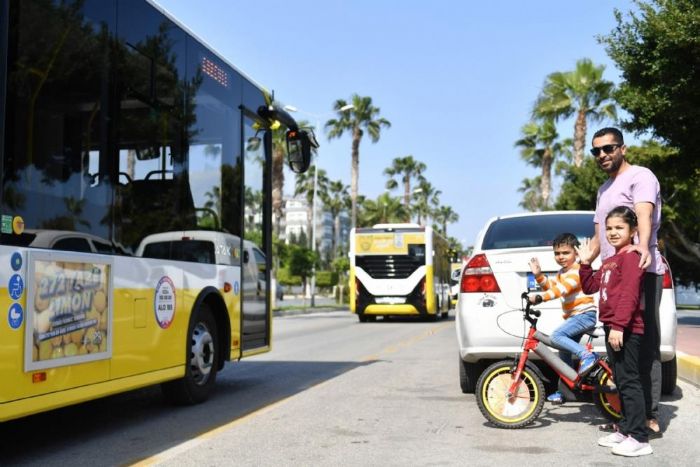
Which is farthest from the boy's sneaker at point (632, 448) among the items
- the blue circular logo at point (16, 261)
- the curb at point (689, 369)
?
the curb at point (689, 369)

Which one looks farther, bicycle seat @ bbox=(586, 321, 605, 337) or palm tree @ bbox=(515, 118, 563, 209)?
palm tree @ bbox=(515, 118, 563, 209)

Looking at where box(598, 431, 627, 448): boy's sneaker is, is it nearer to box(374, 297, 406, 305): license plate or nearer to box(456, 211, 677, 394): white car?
box(456, 211, 677, 394): white car

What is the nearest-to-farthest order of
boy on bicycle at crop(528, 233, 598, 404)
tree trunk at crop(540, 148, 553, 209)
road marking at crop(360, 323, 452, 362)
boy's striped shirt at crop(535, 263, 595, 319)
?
1. boy on bicycle at crop(528, 233, 598, 404)
2. boy's striped shirt at crop(535, 263, 595, 319)
3. road marking at crop(360, 323, 452, 362)
4. tree trunk at crop(540, 148, 553, 209)

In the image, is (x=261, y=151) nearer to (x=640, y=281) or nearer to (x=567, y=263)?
(x=567, y=263)

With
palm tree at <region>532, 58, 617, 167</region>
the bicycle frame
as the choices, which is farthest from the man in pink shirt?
palm tree at <region>532, 58, 617, 167</region>

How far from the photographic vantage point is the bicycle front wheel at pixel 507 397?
648cm

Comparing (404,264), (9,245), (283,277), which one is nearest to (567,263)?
(9,245)

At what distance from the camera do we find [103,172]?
5.98 m

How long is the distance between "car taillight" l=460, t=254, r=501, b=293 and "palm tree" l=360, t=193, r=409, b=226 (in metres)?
65.2

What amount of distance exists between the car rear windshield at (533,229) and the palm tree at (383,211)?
64.3 meters

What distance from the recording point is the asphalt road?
555 centimetres

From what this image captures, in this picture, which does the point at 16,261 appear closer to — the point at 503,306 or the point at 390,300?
the point at 503,306

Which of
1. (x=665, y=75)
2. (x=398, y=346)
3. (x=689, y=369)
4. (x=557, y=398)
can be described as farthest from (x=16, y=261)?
(x=665, y=75)

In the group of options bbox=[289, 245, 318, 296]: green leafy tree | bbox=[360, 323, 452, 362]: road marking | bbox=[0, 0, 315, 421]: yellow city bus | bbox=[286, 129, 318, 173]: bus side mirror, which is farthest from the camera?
bbox=[289, 245, 318, 296]: green leafy tree
